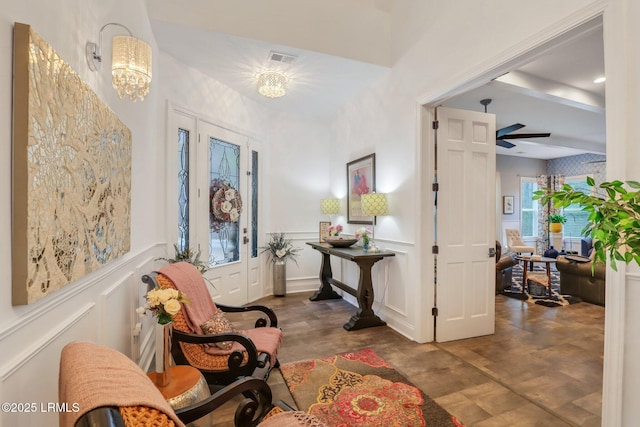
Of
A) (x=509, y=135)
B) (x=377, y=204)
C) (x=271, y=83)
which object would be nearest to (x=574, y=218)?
(x=509, y=135)

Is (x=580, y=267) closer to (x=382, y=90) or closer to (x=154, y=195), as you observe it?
(x=382, y=90)

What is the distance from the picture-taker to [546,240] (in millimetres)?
9562

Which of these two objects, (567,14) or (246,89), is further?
(246,89)

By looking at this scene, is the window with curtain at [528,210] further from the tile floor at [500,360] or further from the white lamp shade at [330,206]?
the white lamp shade at [330,206]

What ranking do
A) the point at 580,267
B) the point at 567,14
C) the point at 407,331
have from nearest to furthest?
the point at 567,14 < the point at 407,331 < the point at 580,267

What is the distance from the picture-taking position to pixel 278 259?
525cm

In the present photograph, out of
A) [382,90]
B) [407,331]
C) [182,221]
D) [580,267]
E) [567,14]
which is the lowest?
[407,331]

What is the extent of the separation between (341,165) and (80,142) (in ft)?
13.7

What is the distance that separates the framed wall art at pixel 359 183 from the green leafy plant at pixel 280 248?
1.13 m

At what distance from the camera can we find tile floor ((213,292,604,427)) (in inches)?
87.1

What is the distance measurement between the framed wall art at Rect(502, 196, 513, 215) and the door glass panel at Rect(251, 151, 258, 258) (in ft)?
24.8

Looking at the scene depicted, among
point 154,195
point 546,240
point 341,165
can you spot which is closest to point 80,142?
point 154,195

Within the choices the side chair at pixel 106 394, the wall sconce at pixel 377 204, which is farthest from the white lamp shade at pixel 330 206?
the side chair at pixel 106 394

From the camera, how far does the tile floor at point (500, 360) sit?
2.21 m
